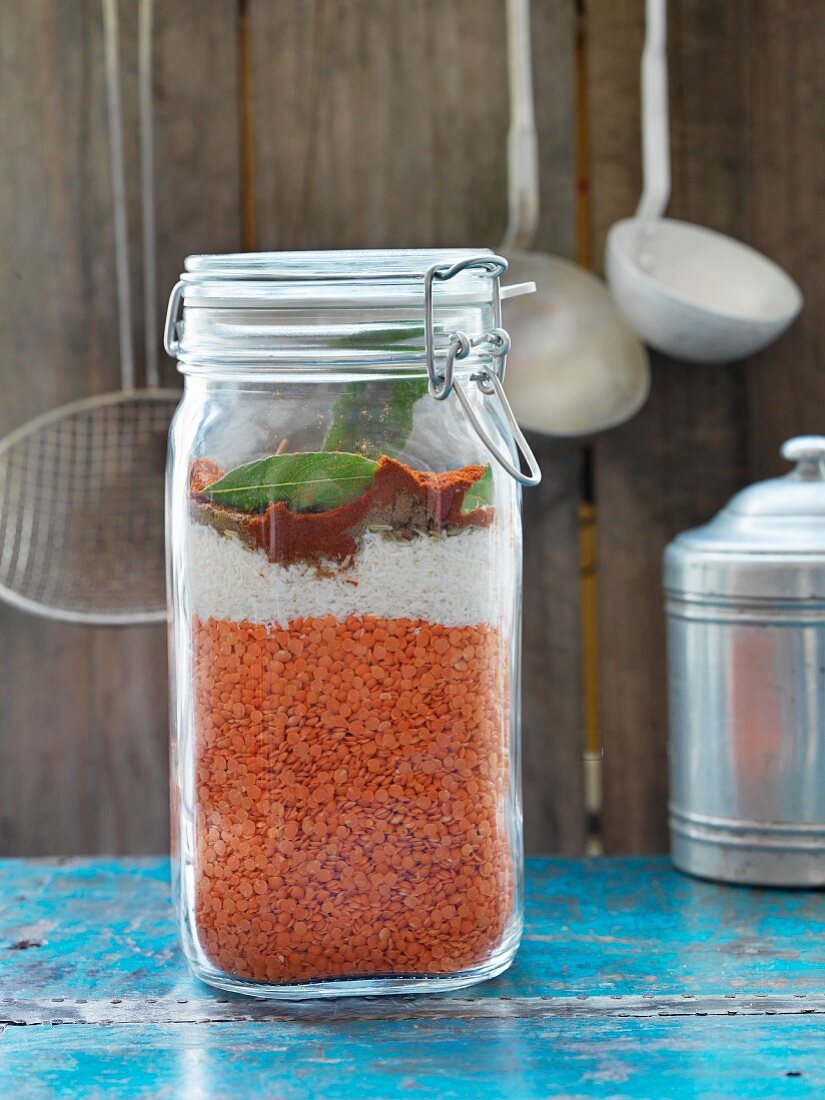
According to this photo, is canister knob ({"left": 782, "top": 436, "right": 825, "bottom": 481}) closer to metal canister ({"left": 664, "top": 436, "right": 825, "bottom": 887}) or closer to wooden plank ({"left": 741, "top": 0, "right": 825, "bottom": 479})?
metal canister ({"left": 664, "top": 436, "right": 825, "bottom": 887})

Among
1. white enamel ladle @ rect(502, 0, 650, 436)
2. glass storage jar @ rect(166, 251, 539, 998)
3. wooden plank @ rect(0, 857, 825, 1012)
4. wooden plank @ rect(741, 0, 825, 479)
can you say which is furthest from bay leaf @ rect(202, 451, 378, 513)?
wooden plank @ rect(741, 0, 825, 479)

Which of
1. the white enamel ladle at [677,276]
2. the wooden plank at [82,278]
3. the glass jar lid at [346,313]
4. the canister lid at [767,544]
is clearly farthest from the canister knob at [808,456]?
the wooden plank at [82,278]

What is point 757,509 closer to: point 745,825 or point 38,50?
point 745,825

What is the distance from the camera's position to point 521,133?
978mm

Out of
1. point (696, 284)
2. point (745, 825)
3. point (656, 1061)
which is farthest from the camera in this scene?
point (696, 284)

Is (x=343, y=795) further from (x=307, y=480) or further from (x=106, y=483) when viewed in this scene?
(x=106, y=483)

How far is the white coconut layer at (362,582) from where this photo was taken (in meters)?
0.64

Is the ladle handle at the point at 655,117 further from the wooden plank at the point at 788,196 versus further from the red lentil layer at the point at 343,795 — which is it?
the red lentil layer at the point at 343,795

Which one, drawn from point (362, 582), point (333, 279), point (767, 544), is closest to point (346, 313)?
point (333, 279)

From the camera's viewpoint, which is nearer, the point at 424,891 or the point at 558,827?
the point at 424,891

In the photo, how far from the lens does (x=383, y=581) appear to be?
2.10 ft

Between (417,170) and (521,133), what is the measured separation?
3.5 inches

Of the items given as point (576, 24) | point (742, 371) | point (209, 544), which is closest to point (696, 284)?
point (742, 371)

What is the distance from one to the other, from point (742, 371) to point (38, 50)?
59 centimetres
